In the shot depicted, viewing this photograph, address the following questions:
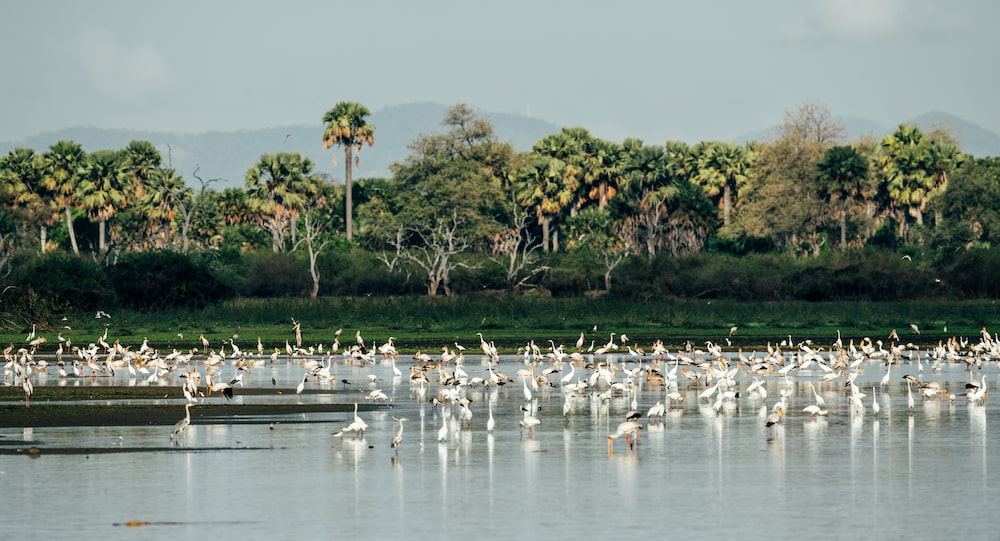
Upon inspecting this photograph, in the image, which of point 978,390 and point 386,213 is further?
point 386,213

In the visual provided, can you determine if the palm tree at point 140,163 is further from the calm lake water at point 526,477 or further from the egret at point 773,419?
the egret at point 773,419

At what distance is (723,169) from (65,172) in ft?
163

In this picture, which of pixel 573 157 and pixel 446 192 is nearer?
pixel 446 192

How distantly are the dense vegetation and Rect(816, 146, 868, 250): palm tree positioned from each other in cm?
14

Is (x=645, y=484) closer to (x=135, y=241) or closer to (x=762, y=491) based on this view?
(x=762, y=491)

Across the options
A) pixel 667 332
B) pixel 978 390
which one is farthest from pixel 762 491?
pixel 667 332

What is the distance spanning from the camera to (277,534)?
1579 centimetres

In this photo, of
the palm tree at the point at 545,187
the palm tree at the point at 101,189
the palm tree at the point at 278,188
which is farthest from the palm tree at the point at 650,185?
the palm tree at the point at 101,189

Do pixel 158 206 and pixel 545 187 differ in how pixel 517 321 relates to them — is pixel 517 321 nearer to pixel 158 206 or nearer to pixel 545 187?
pixel 545 187

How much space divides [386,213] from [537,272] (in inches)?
770

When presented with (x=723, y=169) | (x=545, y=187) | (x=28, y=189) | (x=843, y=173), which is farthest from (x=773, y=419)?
(x=28, y=189)

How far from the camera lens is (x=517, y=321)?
212 feet

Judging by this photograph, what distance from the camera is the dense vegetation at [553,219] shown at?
256 feet

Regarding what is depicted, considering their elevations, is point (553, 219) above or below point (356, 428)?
above
